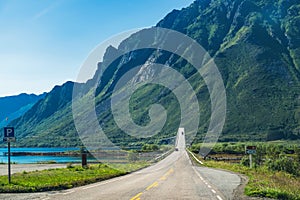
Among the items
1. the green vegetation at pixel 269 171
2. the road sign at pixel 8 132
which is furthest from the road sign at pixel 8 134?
the green vegetation at pixel 269 171

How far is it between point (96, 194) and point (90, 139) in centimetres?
17797

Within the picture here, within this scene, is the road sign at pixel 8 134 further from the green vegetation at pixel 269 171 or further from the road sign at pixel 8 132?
the green vegetation at pixel 269 171

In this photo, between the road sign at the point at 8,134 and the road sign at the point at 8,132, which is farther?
the road sign at the point at 8,132

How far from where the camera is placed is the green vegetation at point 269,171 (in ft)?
55.5

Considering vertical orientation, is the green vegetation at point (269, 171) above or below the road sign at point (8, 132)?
below

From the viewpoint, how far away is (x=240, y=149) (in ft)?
396

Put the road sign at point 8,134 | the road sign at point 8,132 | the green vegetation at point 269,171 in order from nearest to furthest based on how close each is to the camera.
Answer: the green vegetation at point 269,171
the road sign at point 8,134
the road sign at point 8,132

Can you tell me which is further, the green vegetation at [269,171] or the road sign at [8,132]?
the road sign at [8,132]

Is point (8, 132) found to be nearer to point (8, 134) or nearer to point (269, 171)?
point (8, 134)

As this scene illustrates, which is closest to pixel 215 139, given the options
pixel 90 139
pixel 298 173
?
pixel 90 139

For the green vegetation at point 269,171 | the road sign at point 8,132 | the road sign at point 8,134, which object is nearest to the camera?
the green vegetation at point 269,171

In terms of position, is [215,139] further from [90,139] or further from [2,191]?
[2,191]

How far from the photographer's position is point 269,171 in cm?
3769

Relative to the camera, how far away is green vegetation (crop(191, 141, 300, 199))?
55.5ft
